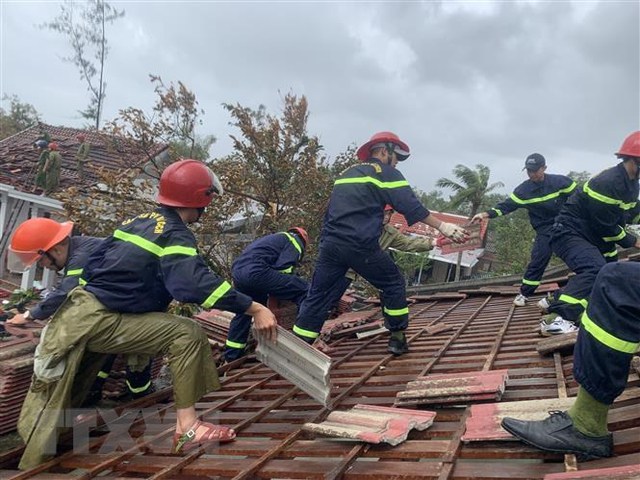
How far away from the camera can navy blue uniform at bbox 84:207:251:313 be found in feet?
8.14

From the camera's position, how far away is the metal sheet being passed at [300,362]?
2684mm

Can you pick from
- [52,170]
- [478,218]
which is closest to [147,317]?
[478,218]

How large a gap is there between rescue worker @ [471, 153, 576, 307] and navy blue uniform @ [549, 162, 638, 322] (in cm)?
144

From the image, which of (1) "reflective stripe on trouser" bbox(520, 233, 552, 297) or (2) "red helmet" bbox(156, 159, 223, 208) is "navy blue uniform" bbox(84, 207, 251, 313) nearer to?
(2) "red helmet" bbox(156, 159, 223, 208)

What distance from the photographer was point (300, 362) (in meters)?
→ 2.81

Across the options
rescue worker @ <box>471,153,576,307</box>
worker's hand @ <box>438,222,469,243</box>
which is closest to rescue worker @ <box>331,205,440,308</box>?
rescue worker @ <box>471,153,576,307</box>

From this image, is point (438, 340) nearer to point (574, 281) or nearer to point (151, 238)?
point (574, 281)

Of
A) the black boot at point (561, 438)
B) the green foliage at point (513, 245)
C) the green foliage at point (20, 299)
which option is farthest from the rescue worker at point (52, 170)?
the green foliage at point (513, 245)

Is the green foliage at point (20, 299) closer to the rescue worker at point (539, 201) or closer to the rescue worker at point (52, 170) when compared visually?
the rescue worker at point (539, 201)

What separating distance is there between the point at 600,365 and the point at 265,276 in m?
3.25

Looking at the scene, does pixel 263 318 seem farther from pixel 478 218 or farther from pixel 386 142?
pixel 478 218

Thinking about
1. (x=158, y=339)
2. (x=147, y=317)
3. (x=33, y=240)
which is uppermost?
(x=33, y=240)

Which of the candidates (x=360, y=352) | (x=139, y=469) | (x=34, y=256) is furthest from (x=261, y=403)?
(x=34, y=256)

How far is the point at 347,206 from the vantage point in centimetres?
358
